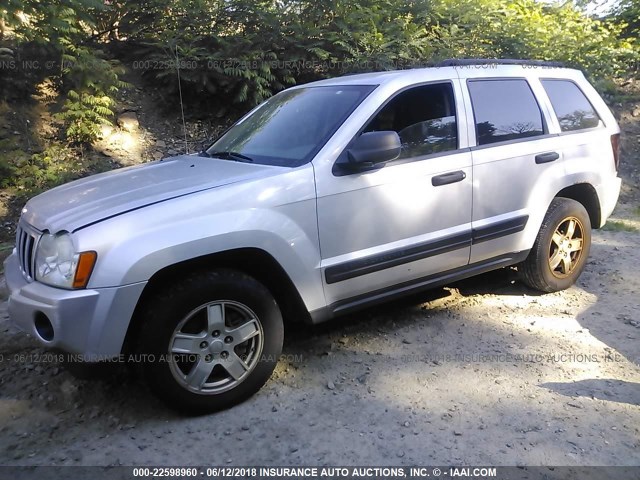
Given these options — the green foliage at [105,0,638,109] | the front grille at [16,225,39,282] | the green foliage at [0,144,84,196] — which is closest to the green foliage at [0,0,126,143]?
the green foliage at [0,144,84,196]

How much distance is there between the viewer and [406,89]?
144 inches

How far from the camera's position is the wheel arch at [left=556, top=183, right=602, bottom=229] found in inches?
181

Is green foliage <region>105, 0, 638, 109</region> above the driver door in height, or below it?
above

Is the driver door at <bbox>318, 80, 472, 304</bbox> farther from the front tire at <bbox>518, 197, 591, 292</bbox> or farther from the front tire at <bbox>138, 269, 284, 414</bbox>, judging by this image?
the front tire at <bbox>518, 197, 591, 292</bbox>

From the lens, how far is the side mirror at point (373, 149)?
3199 mm

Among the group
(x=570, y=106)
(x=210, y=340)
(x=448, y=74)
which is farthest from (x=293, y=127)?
A: (x=570, y=106)

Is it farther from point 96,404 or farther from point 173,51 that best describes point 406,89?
point 173,51

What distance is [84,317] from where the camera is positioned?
8.45 feet

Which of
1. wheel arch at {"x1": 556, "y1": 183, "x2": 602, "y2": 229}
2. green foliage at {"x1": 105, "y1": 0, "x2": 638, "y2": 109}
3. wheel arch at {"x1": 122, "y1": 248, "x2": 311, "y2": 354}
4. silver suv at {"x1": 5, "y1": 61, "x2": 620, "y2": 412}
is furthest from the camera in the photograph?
green foliage at {"x1": 105, "y1": 0, "x2": 638, "y2": 109}

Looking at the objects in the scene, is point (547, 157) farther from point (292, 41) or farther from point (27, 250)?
point (292, 41)

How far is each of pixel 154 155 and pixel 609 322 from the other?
646 cm

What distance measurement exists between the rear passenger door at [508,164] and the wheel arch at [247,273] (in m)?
1.49

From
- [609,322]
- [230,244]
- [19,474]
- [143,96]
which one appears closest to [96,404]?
[19,474]

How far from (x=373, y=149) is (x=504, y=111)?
1506 mm
